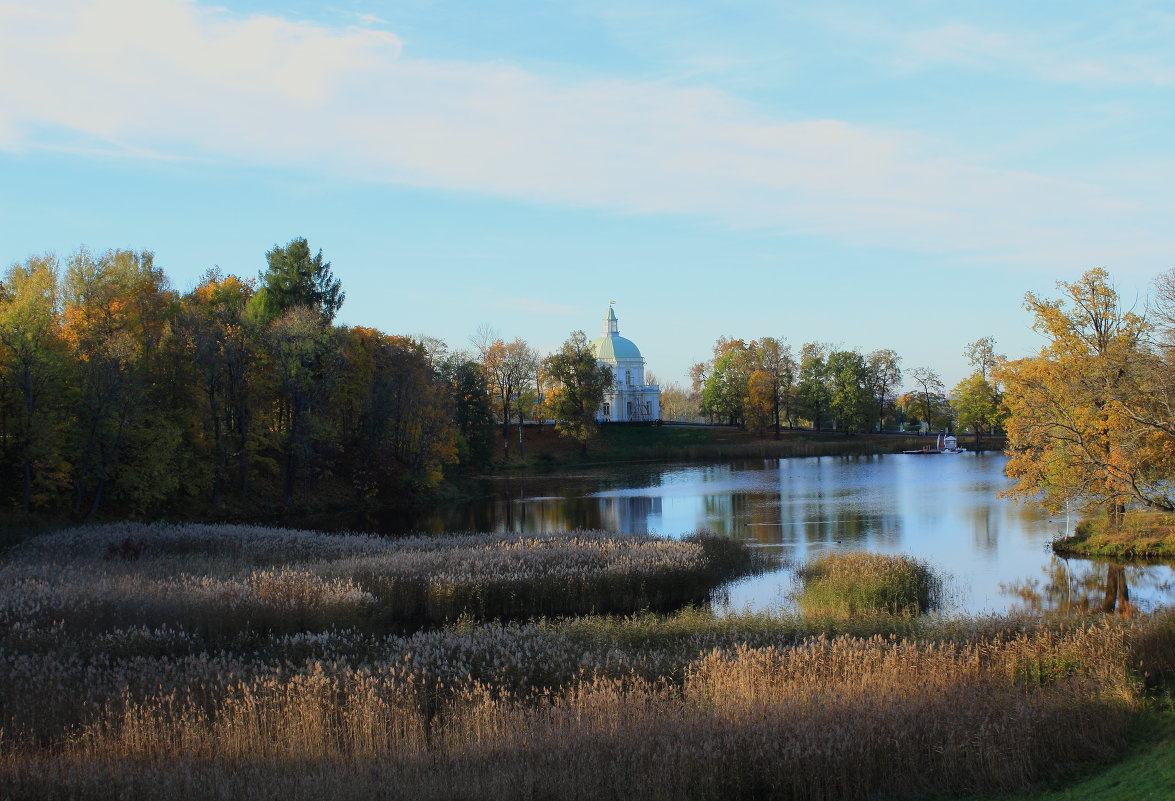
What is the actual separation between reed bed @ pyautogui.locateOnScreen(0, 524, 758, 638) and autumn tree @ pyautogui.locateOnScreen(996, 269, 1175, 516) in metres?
9.26

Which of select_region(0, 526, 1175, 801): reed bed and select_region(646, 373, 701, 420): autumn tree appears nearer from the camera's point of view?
select_region(0, 526, 1175, 801): reed bed

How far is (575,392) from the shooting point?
3344 inches

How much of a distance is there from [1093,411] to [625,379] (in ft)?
341

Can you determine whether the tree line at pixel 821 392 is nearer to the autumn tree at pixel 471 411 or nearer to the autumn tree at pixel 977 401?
the autumn tree at pixel 977 401

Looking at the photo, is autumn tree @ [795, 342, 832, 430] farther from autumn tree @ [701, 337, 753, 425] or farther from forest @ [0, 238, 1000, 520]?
forest @ [0, 238, 1000, 520]

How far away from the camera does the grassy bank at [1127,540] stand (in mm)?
25734

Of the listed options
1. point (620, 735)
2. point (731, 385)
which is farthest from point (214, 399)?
point (731, 385)

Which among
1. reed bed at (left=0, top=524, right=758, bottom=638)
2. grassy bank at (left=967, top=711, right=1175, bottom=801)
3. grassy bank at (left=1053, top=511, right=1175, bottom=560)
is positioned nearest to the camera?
grassy bank at (left=967, top=711, right=1175, bottom=801)

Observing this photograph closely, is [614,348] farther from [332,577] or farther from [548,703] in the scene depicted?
[548,703]

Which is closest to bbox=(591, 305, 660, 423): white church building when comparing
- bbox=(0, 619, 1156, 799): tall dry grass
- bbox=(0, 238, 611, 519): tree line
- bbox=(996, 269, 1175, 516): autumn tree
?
bbox=(0, 238, 611, 519): tree line

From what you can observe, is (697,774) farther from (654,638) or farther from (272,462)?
(272,462)

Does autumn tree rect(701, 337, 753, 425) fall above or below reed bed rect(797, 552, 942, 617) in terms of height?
above

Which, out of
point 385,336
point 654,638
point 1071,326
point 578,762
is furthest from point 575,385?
point 578,762

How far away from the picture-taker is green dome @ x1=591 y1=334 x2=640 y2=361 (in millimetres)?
131625
